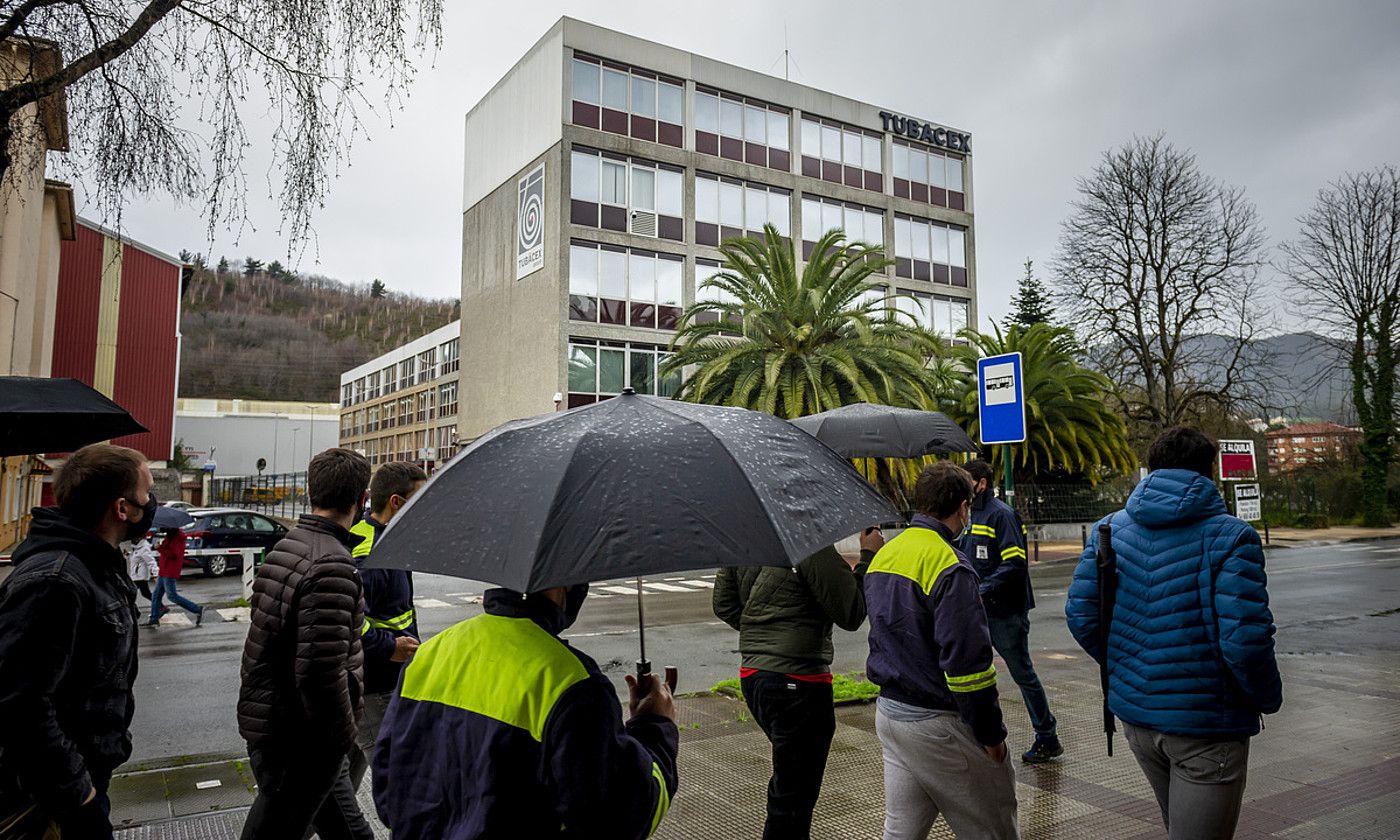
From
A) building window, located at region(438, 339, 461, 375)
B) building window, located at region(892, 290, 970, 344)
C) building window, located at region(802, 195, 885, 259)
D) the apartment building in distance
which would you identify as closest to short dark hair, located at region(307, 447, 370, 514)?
building window, located at region(802, 195, 885, 259)

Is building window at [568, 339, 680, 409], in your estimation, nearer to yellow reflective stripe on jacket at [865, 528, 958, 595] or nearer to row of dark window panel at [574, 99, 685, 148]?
row of dark window panel at [574, 99, 685, 148]

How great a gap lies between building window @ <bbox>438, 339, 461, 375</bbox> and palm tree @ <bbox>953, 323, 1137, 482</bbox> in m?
35.6

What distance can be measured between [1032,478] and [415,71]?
104ft

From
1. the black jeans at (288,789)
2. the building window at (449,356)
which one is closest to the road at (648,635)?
the black jeans at (288,789)

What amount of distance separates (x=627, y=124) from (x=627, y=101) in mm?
927

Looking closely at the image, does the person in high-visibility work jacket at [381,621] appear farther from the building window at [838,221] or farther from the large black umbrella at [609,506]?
the building window at [838,221]

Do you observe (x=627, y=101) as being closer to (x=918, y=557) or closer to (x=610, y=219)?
(x=610, y=219)

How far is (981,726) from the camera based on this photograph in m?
3.27

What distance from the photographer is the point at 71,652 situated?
268cm

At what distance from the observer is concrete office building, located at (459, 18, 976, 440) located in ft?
107

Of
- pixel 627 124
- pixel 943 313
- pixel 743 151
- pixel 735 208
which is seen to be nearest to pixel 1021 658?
pixel 627 124

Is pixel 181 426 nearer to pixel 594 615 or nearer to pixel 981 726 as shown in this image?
pixel 594 615

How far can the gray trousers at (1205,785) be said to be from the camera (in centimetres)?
309

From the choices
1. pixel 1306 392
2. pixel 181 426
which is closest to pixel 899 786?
pixel 1306 392
